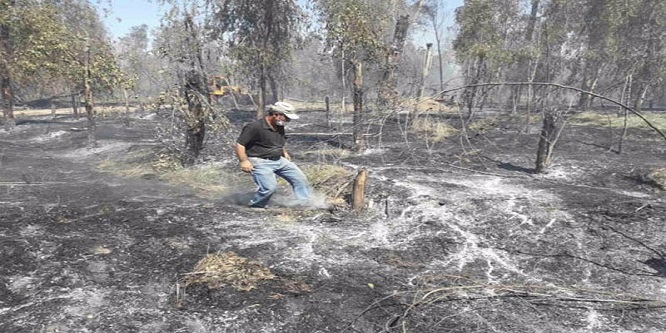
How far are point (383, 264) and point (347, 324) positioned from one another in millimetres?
1189

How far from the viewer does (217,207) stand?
6.08 metres

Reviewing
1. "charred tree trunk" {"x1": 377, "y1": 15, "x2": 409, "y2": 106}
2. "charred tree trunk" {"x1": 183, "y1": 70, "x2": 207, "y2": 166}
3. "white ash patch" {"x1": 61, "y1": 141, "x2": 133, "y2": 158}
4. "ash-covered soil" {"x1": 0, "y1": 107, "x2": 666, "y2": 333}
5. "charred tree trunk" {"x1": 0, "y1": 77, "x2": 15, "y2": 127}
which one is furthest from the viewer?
"charred tree trunk" {"x1": 0, "y1": 77, "x2": 15, "y2": 127}

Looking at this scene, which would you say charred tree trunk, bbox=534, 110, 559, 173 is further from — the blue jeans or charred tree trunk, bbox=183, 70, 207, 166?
charred tree trunk, bbox=183, 70, 207, 166

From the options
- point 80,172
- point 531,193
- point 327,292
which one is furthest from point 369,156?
point 327,292

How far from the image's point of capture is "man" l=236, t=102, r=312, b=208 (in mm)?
5715

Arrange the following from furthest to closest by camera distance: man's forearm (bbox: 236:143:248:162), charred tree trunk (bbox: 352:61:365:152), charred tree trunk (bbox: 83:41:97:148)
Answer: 1. charred tree trunk (bbox: 83:41:97:148)
2. charred tree trunk (bbox: 352:61:365:152)
3. man's forearm (bbox: 236:143:248:162)

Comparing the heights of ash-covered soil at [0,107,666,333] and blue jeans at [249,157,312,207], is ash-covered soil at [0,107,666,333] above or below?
below

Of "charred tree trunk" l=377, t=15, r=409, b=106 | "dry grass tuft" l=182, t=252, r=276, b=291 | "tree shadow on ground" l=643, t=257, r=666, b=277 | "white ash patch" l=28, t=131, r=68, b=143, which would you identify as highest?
"charred tree trunk" l=377, t=15, r=409, b=106

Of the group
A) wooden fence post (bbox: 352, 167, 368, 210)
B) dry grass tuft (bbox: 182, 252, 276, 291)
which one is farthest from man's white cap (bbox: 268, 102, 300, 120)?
dry grass tuft (bbox: 182, 252, 276, 291)

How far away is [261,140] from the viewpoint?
5.79 metres

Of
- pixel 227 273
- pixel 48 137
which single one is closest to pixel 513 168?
pixel 227 273

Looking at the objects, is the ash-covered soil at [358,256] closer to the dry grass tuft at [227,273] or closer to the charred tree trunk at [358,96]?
the dry grass tuft at [227,273]

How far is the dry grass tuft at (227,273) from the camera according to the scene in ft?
12.7

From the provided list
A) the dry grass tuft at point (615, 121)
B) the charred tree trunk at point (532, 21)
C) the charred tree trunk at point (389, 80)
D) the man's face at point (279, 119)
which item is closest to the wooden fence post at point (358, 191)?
the man's face at point (279, 119)
